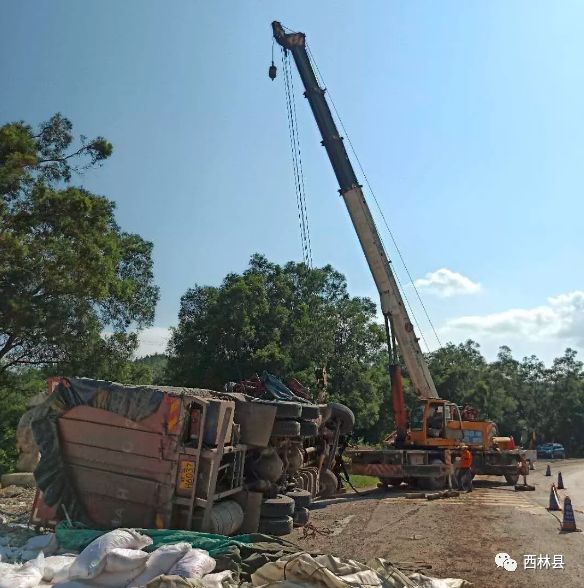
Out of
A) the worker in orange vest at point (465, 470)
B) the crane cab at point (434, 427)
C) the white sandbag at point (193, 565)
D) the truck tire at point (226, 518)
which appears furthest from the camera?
the crane cab at point (434, 427)

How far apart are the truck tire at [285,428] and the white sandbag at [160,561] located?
3.29m

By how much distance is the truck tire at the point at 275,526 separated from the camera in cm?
862

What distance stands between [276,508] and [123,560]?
11.2ft

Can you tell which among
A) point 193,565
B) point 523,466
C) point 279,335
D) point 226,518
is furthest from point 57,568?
point 279,335

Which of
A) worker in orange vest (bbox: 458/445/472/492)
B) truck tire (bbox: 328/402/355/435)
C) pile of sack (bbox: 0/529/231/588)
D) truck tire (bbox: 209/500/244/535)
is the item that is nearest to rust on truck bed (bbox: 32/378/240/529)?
truck tire (bbox: 209/500/244/535)

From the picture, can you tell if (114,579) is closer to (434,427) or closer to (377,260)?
(434,427)

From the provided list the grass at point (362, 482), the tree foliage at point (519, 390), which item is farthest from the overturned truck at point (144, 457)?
the tree foliage at point (519, 390)

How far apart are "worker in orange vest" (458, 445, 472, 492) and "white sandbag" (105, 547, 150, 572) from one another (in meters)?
13.0

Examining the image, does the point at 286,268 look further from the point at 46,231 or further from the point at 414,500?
the point at 414,500

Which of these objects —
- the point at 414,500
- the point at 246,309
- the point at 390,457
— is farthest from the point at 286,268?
the point at 414,500

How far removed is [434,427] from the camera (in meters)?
17.9

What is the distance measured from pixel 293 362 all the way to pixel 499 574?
25.7m

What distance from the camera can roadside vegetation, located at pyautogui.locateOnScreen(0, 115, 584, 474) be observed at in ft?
62.2

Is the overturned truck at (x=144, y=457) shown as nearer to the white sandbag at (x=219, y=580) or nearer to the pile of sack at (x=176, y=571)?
the pile of sack at (x=176, y=571)
